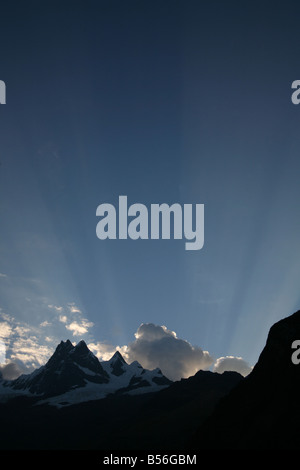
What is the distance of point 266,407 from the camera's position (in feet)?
136

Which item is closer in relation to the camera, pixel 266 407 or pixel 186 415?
pixel 266 407

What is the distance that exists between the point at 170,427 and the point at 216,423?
180 feet

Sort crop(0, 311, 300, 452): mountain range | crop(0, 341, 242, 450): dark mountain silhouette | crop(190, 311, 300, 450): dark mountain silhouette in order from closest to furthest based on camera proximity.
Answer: crop(190, 311, 300, 450): dark mountain silhouette, crop(0, 311, 300, 452): mountain range, crop(0, 341, 242, 450): dark mountain silhouette

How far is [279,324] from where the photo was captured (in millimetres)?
47969

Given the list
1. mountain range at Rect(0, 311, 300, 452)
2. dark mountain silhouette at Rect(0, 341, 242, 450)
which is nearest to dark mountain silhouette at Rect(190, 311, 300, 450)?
mountain range at Rect(0, 311, 300, 452)

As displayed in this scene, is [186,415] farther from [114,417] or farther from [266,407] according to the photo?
[266,407]

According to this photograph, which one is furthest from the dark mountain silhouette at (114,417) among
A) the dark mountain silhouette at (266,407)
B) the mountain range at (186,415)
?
the dark mountain silhouette at (266,407)

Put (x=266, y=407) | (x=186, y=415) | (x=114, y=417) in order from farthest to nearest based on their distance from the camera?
(x=114, y=417) < (x=186, y=415) < (x=266, y=407)

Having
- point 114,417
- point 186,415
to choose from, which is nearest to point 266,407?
point 186,415

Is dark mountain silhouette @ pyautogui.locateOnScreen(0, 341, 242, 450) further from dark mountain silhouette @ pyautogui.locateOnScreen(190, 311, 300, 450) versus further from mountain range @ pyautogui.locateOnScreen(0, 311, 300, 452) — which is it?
dark mountain silhouette @ pyautogui.locateOnScreen(190, 311, 300, 450)

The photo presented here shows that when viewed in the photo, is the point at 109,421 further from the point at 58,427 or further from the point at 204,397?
the point at 204,397

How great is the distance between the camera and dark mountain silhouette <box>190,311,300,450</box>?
36.1 meters
